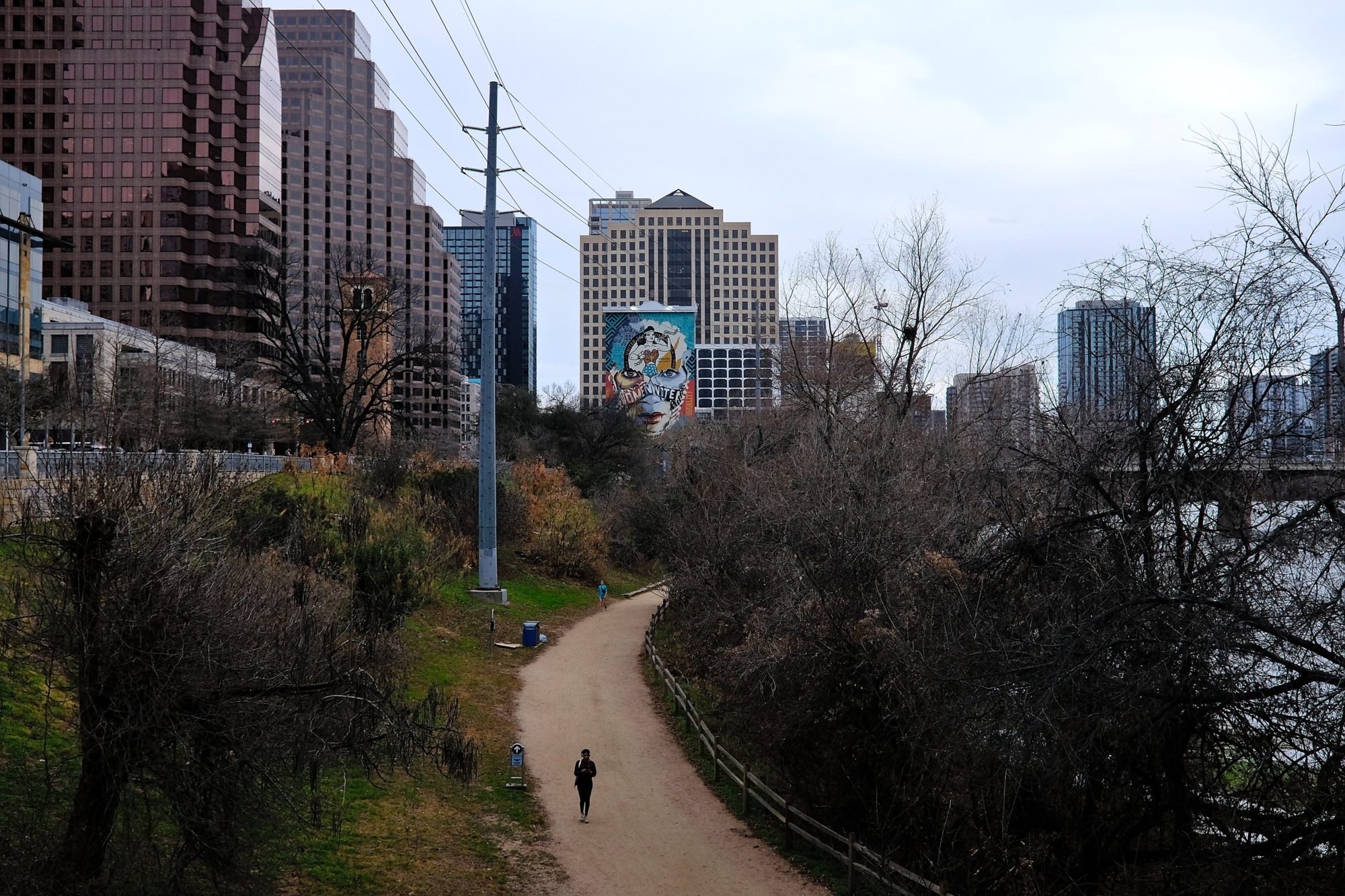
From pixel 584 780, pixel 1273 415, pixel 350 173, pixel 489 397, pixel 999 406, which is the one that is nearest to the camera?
pixel 1273 415

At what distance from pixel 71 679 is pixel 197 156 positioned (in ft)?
317

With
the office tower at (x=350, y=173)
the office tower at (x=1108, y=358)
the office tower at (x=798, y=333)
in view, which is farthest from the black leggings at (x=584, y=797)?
the office tower at (x=350, y=173)

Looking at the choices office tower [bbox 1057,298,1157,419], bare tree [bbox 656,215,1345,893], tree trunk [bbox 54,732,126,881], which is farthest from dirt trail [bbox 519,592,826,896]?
office tower [bbox 1057,298,1157,419]

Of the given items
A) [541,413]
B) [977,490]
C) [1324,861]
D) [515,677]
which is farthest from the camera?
[541,413]

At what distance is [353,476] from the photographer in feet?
124

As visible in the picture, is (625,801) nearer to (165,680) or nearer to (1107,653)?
(165,680)

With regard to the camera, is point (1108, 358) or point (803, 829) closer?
point (1108, 358)

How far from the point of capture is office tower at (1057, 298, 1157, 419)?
10359 mm

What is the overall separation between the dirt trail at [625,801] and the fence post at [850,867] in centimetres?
45

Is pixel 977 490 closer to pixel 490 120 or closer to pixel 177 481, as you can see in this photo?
pixel 177 481

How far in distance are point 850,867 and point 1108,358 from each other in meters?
7.51

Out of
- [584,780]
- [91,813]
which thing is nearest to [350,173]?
[584,780]

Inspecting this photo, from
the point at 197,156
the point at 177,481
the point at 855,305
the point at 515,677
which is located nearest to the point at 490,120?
the point at 855,305

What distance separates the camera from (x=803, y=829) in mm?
16172
